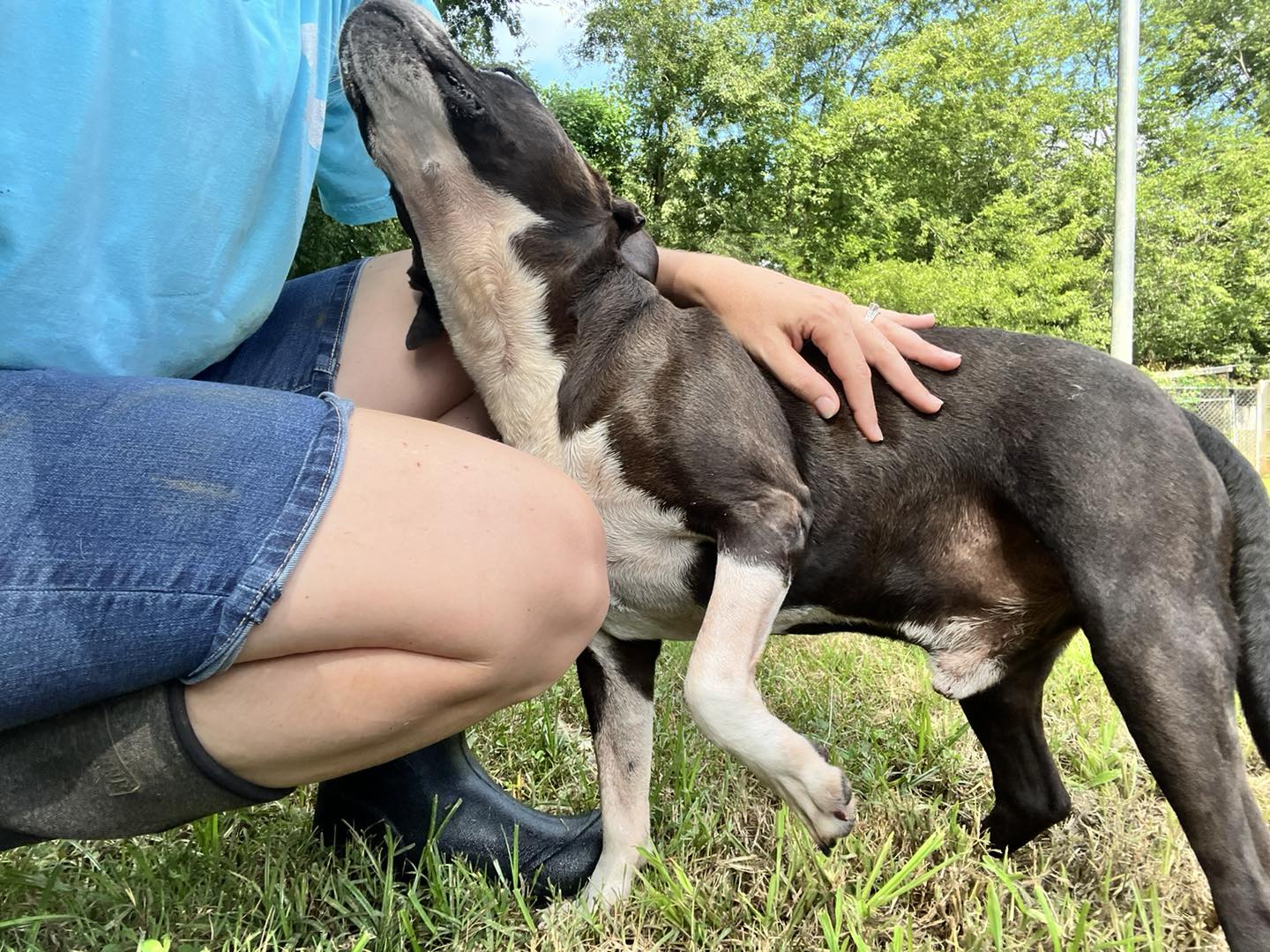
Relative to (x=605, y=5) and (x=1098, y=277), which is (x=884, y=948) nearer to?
(x=1098, y=277)

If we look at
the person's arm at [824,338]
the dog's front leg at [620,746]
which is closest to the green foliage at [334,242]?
the person's arm at [824,338]

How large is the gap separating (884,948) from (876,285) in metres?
20.9

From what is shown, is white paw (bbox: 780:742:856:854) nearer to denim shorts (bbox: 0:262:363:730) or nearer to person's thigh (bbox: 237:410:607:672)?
person's thigh (bbox: 237:410:607:672)

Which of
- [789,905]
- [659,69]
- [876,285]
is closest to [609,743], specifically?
[789,905]

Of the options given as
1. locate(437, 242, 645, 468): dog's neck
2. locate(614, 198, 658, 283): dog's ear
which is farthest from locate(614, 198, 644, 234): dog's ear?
locate(437, 242, 645, 468): dog's neck

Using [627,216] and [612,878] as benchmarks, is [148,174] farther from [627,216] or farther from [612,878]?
[612,878]

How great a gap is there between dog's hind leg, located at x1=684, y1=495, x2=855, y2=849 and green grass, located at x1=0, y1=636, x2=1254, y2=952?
20 centimetres

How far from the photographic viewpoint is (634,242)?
2.39 meters

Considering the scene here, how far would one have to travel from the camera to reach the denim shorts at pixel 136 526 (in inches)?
49.6

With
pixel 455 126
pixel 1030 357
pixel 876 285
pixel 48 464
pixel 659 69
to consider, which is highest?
pixel 659 69

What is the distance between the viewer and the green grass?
1822 millimetres

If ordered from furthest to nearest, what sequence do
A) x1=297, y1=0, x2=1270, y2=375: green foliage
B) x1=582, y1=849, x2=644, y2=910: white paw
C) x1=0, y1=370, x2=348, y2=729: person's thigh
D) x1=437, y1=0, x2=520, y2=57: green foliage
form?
x1=297, y1=0, x2=1270, y2=375: green foliage, x1=437, y1=0, x2=520, y2=57: green foliage, x1=582, y1=849, x2=644, y2=910: white paw, x1=0, y1=370, x2=348, y2=729: person's thigh

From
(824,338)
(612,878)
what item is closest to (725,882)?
(612,878)

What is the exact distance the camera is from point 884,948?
1807 mm
